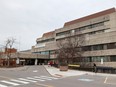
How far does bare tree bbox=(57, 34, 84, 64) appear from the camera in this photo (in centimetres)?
5300

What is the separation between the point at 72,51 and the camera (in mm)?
53250

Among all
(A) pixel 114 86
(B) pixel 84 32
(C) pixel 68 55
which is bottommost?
(A) pixel 114 86

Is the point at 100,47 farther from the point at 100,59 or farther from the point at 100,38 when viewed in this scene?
the point at 100,59

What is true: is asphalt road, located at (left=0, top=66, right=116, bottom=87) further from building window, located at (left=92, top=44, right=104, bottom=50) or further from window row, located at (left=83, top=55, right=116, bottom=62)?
building window, located at (left=92, top=44, right=104, bottom=50)

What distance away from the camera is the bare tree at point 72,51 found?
2087 inches

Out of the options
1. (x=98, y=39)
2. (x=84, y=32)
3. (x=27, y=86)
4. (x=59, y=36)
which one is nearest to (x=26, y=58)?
(x=59, y=36)

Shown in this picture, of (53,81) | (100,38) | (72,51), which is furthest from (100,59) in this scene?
(53,81)

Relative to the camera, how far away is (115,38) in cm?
5009

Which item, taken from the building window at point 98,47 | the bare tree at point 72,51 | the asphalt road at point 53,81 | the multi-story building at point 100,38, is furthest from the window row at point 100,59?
the asphalt road at point 53,81

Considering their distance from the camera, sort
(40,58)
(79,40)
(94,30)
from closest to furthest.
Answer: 1. (79,40)
2. (94,30)
3. (40,58)

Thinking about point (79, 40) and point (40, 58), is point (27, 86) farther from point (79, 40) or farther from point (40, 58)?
point (40, 58)

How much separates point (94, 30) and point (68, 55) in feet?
56.8

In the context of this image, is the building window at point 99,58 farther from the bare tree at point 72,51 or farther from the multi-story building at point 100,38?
the bare tree at point 72,51

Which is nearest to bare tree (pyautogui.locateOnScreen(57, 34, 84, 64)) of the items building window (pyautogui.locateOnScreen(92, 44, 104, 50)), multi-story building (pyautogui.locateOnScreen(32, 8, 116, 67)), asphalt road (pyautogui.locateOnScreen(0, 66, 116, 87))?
multi-story building (pyautogui.locateOnScreen(32, 8, 116, 67))
